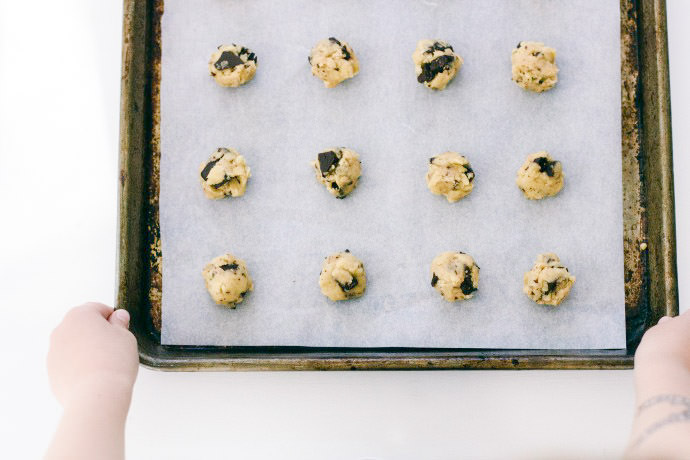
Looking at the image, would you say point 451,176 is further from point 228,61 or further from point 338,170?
point 228,61

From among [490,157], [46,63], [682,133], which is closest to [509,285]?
[490,157]

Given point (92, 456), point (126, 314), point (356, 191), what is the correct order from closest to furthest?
1. point (92, 456)
2. point (126, 314)
3. point (356, 191)

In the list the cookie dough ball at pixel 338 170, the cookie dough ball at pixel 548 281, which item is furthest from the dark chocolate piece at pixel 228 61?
the cookie dough ball at pixel 548 281

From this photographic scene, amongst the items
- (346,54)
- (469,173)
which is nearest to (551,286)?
(469,173)

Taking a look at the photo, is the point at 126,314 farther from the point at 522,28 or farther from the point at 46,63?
the point at 522,28

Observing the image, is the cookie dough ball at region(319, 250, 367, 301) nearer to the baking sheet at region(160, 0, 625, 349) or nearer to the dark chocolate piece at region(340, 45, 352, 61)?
the baking sheet at region(160, 0, 625, 349)

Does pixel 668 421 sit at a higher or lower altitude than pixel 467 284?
lower

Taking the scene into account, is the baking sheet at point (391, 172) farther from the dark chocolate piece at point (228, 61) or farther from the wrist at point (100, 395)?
the wrist at point (100, 395)
